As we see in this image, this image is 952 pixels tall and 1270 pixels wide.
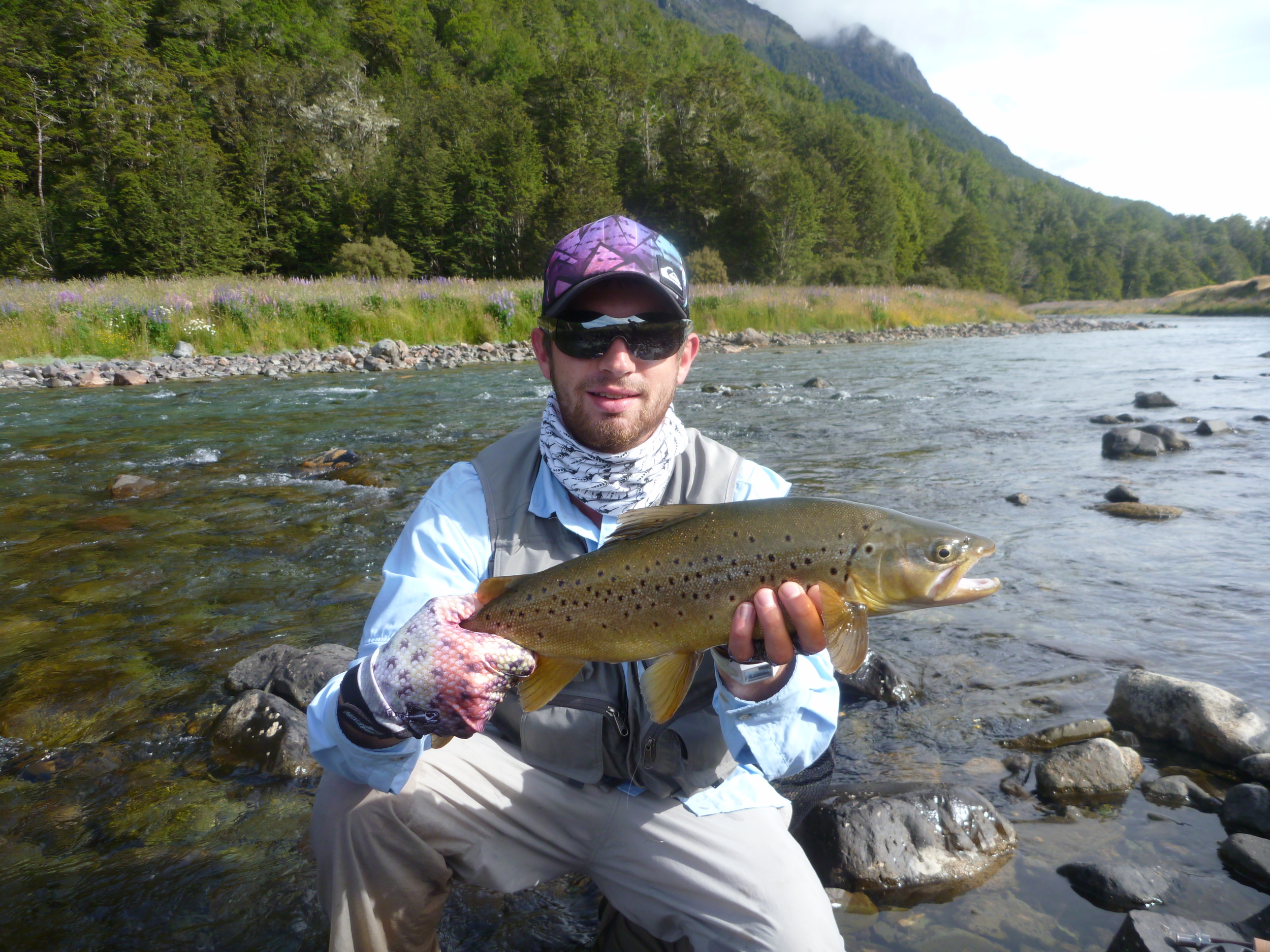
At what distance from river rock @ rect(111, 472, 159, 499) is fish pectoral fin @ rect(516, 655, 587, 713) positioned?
7.15 meters

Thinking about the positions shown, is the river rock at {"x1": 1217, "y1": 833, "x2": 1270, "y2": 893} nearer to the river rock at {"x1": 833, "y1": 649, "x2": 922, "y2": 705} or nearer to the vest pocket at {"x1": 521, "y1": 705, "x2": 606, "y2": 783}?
the river rock at {"x1": 833, "y1": 649, "x2": 922, "y2": 705}

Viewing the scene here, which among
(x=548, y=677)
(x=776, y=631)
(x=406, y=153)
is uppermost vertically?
(x=406, y=153)

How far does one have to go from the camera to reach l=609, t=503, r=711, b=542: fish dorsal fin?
7.34 feet

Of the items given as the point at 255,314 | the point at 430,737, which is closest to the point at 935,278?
the point at 255,314

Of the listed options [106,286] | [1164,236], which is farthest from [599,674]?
[1164,236]

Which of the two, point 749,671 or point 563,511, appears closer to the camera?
point 749,671

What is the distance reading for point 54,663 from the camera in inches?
165

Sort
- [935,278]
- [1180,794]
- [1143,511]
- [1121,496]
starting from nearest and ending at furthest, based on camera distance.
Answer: [1180,794]
[1143,511]
[1121,496]
[935,278]

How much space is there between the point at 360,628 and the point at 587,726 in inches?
117

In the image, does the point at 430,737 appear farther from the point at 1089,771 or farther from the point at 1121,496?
the point at 1121,496

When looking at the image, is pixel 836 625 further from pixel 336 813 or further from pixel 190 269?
pixel 190 269

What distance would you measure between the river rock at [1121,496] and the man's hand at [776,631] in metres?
6.52

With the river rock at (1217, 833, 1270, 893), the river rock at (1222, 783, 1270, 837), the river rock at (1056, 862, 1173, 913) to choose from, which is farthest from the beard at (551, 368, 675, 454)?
the river rock at (1222, 783, 1270, 837)

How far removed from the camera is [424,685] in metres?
1.85
